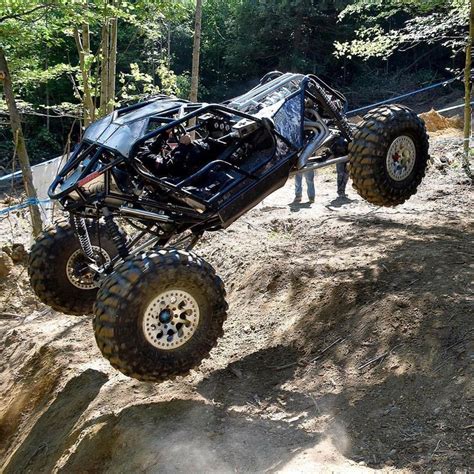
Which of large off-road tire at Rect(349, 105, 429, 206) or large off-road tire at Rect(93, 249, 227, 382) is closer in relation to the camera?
large off-road tire at Rect(93, 249, 227, 382)

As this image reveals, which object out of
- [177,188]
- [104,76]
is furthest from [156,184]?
[104,76]

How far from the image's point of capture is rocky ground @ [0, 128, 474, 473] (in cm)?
399

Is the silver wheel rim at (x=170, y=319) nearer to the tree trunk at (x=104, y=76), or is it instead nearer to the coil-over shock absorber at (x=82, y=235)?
the coil-over shock absorber at (x=82, y=235)

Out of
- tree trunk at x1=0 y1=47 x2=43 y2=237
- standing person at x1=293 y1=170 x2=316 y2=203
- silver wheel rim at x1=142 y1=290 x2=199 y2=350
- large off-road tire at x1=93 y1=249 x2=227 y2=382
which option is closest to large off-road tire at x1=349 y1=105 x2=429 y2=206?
large off-road tire at x1=93 y1=249 x2=227 y2=382

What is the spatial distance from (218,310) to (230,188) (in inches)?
38.8

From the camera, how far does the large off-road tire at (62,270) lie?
5.48 m

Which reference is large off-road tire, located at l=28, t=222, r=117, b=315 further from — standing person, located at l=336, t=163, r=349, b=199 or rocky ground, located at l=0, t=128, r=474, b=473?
standing person, located at l=336, t=163, r=349, b=199

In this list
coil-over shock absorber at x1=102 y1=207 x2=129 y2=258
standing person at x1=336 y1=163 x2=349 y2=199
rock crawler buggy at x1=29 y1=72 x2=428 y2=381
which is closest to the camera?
rock crawler buggy at x1=29 y1=72 x2=428 y2=381

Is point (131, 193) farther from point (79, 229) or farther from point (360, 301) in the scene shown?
point (360, 301)

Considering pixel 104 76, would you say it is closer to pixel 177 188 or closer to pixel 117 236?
pixel 117 236

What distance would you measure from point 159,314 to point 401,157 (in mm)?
3030

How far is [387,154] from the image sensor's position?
5938mm

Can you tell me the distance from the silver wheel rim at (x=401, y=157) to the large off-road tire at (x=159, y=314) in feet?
7.67

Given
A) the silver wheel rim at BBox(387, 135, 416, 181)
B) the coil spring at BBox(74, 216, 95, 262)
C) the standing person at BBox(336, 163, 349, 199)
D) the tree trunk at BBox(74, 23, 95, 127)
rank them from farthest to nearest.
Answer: the standing person at BBox(336, 163, 349, 199), the tree trunk at BBox(74, 23, 95, 127), the silver wheel rim at BBox(387, 135, 416, 181), the coil spring at BBox(74, 216, 95, 262)
